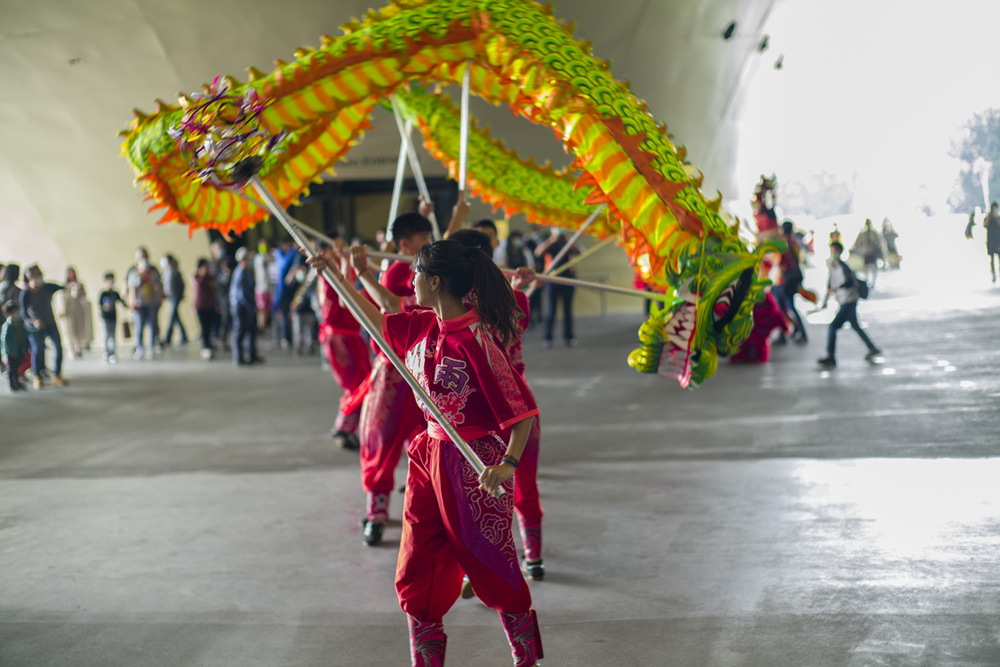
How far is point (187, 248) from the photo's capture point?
19.5 metres

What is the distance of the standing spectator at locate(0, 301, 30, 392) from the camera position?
7.56 meters

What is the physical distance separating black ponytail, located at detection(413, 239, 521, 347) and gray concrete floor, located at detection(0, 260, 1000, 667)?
50.0 inches

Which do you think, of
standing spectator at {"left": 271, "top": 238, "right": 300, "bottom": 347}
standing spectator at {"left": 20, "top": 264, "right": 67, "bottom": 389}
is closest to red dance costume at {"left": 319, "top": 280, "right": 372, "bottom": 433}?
standing spectator at {"left": 20, "top": 264, "right": 67, "bottom": 389}

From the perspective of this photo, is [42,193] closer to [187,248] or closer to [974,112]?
[187,248]

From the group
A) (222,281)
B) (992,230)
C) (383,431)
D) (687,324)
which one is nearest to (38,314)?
(222,281)

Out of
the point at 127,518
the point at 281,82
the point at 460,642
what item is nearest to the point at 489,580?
the point at 460,642

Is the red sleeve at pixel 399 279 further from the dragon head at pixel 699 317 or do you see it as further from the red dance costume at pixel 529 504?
the dragon head at pixel 699 317

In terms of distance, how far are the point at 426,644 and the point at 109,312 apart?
12.5 m

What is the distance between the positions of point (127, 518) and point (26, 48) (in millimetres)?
13203

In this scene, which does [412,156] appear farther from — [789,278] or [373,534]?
A: [789,278]

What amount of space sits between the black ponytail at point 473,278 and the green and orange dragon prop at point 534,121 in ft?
2.72

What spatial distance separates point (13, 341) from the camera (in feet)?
27.8

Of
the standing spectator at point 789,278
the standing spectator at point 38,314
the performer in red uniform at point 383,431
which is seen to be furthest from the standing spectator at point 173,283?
the performer in red uniform at point 383,431

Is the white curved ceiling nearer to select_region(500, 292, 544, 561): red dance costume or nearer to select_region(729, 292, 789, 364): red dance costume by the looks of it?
select_region(729, 292, 789, 364): red dance costume
